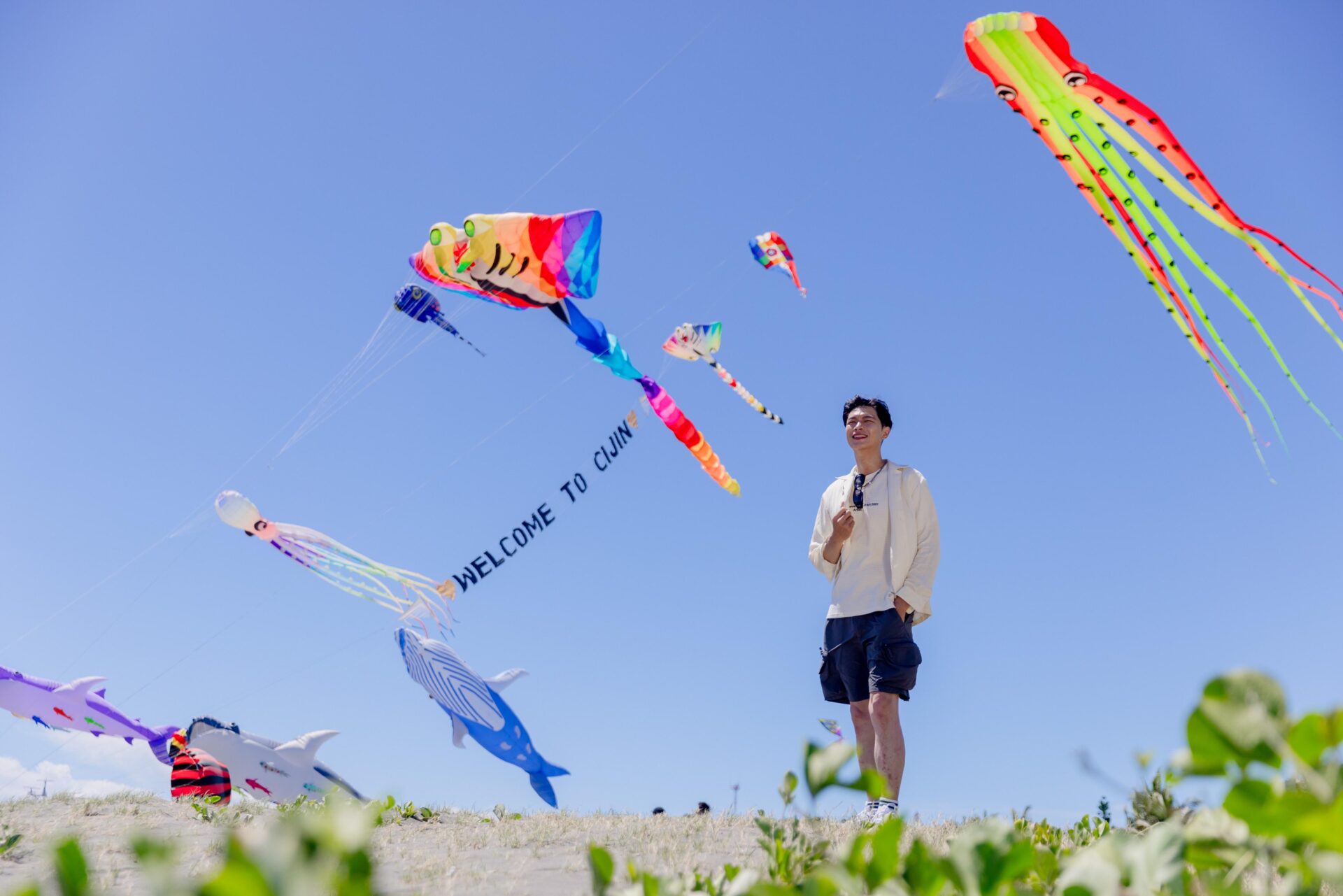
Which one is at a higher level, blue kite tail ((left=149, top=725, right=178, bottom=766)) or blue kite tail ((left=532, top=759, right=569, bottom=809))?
blue kite tail ((left=149, top=725, right=178, bottom=766))

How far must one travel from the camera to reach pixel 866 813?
3074 mm

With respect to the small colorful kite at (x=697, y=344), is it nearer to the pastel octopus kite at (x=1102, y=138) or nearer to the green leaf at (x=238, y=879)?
the pastel octopus kite at (x=1102, y=138)

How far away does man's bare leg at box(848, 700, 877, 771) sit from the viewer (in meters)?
3.57

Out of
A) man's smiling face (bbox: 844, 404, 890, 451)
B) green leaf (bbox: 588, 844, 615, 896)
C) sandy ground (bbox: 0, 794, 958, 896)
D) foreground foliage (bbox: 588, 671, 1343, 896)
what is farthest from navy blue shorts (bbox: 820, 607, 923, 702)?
green leaf (bbox: 588, 844, 615, 896)

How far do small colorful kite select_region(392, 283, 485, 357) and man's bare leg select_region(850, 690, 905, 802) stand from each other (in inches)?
263

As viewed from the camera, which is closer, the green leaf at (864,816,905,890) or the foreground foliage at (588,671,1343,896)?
the foreground foliage at (588,671,1343,896)

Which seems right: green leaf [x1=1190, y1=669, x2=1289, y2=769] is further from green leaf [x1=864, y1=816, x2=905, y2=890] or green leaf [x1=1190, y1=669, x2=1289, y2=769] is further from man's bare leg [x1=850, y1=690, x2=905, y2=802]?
man's bare leg [x1=850, y1=690, x2=905, y2=802]

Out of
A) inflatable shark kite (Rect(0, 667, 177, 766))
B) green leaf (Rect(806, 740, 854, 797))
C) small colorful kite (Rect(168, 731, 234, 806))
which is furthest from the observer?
inflatable shark kite (Rect(0, 667, 177, 766))

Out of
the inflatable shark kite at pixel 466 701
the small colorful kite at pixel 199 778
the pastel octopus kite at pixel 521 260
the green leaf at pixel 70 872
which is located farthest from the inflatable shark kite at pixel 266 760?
the green leaf at pixel 70 872

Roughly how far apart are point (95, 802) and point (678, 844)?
124 inches

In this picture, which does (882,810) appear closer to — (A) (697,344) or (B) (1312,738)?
(B) (1312,738)

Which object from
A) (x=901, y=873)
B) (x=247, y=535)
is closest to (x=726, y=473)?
(x=247, y=535)

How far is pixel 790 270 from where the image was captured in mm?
11562

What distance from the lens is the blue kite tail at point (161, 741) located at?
9.55 metres
